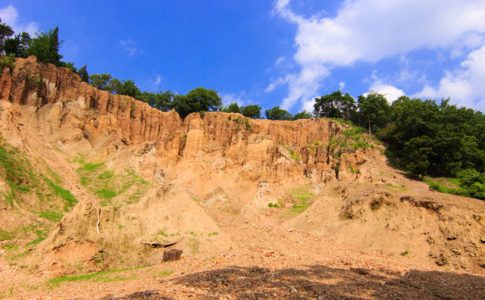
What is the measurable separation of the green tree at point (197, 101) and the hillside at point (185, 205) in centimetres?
506

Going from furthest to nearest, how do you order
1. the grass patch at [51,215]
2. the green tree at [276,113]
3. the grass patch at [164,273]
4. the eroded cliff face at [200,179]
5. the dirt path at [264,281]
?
the green tree at [276,113]
the grass patch at [51,215]
the eroded cliff face at [200,179]
the grass patch at [164,273]
the dirt path at [264,281]

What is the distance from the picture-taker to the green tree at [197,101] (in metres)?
45.9

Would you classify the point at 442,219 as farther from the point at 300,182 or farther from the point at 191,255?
the point at 300,182

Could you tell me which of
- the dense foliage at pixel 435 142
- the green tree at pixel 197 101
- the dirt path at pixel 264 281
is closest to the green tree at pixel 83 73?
the green tree at pixel 197 101

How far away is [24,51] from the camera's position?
35.6 meters

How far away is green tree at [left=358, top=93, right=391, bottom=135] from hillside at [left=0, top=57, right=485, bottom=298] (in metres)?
11.6

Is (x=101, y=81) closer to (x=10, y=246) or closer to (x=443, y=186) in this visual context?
(x=10, y=246)

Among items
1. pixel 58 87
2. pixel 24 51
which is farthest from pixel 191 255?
pixel 24 51

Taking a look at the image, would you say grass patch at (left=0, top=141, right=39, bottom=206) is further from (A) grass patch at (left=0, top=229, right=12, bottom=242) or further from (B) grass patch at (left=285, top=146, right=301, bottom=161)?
(B) grass patch at (left=285, top=146, right=301, bottom=161)

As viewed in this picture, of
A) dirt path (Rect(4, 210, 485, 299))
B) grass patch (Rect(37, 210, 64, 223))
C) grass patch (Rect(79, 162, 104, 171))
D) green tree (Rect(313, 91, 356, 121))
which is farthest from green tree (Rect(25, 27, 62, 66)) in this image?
green tree (Rect(313, 91, 356, 121))

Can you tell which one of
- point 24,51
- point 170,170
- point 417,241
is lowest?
point 417,241

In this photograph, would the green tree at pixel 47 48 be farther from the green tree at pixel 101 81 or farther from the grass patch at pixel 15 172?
the grass patch at pixel 15 172

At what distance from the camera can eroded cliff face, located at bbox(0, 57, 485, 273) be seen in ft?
42.9

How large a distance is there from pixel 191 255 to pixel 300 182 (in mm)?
28289
